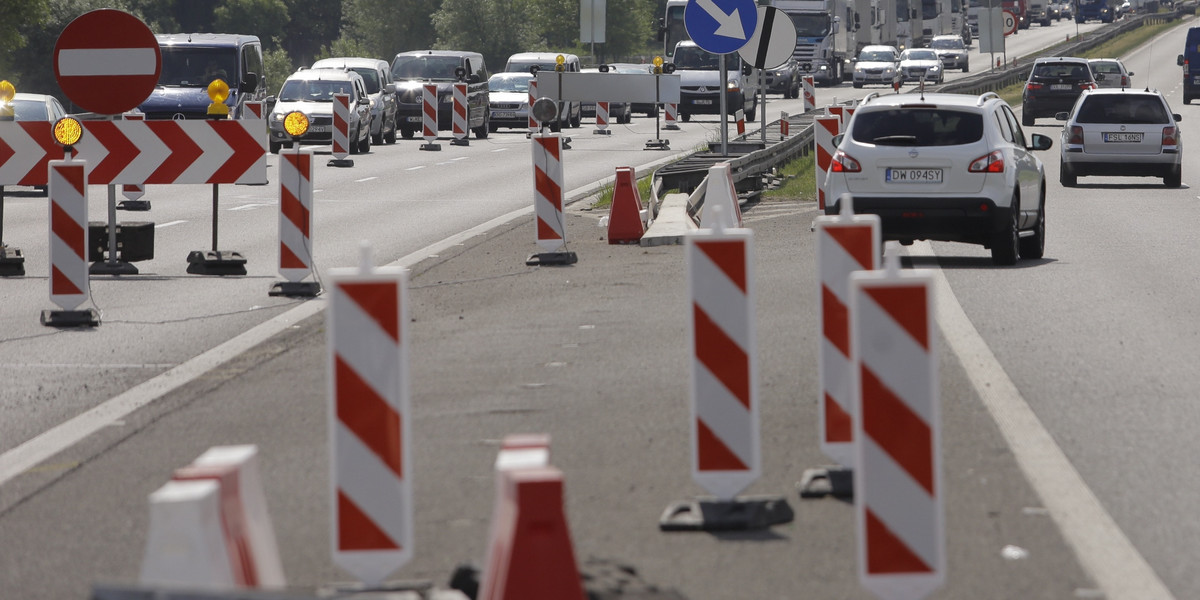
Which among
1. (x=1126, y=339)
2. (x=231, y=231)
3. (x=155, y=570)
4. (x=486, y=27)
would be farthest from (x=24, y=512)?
(x=486, y=27)

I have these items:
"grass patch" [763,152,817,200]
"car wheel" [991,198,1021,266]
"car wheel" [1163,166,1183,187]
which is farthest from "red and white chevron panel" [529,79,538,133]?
"car wheel" [991,198,1021,266]

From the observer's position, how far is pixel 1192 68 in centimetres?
5934

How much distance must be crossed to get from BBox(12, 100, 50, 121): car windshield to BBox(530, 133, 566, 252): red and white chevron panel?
11.6 m

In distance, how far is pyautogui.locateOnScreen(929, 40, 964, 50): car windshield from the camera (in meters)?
92.1

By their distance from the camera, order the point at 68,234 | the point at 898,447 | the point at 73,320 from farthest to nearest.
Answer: the point at 68,234, the point at 73,320, the point at 898,447

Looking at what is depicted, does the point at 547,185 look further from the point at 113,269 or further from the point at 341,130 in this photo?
the point at 341,130

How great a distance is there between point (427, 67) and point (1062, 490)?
1460 inches

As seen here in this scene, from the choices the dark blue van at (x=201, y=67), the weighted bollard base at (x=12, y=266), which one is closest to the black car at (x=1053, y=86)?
the dark blue van at (x=201, y=67)

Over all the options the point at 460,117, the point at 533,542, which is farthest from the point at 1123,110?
the point at 533,542

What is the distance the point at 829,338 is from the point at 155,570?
3185 millimetres

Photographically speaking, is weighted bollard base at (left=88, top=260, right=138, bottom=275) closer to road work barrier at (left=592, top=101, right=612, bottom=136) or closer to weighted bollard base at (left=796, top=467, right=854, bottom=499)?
weighted bollard base at (left=796, top=467, right=854, bottom=499)

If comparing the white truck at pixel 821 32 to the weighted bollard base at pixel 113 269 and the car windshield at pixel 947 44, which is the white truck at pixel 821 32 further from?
the weighted bollard base at pixel 113 269

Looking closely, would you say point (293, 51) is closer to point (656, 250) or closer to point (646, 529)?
point (656, 250)

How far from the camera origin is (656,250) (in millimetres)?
16141
